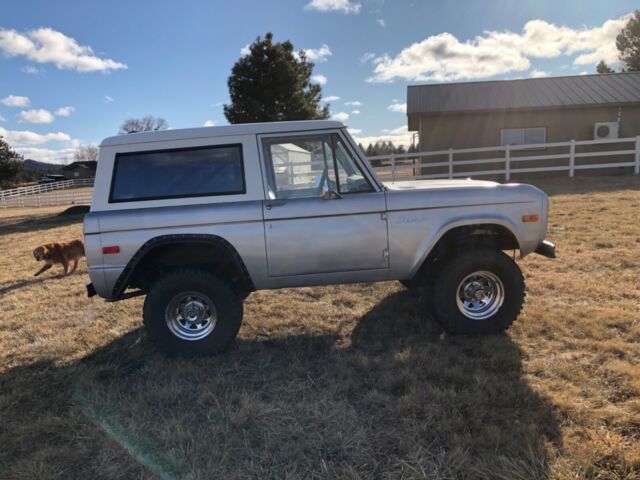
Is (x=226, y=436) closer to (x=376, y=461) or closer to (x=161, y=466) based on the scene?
(x=161, y=466)

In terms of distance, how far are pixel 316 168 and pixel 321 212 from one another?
0.48 metres

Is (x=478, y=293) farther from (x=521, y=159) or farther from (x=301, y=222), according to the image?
(x=521, y=159)

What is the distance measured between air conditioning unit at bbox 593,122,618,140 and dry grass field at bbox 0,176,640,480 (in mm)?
15450

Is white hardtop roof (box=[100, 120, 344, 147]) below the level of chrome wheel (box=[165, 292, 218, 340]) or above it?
above

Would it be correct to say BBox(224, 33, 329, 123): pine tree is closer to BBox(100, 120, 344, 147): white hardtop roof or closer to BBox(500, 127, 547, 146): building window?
BBox(500, 127, 547, 146): building window

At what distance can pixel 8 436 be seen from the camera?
9.61 ft

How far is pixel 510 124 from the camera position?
18.4 meters

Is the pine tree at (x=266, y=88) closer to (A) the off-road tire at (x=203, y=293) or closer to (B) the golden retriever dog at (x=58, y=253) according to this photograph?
(B) the golden retriever dog at (x=58, y=253)

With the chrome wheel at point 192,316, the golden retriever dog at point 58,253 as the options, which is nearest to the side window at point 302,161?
the chrome wheel at point 192,316

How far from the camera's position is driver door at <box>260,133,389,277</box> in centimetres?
374

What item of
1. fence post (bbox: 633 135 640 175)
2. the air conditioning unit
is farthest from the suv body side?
the air conditioning unit

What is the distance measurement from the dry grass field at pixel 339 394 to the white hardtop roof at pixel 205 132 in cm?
196

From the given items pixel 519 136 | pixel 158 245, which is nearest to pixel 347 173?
pixel 158 245

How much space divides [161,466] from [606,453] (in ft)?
8.34
